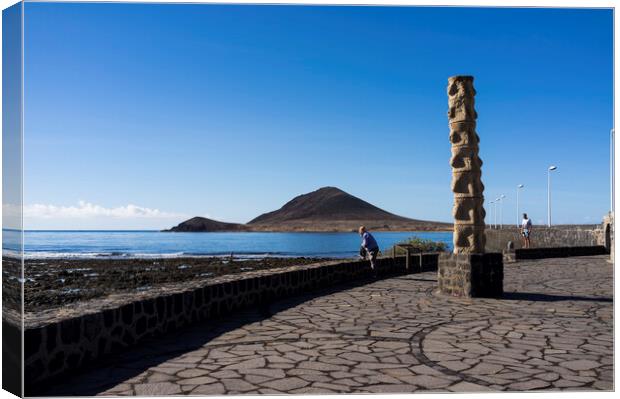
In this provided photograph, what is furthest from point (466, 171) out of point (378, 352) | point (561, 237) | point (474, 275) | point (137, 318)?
point (561, 237)

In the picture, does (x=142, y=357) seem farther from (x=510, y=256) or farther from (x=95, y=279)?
(x=95, y=279)

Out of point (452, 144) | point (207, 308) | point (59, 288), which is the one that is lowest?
point (59, 288)

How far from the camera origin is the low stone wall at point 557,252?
23266 millimetres

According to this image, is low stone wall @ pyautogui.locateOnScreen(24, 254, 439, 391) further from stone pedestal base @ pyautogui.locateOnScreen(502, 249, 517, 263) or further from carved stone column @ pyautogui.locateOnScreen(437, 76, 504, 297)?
stone pedestal base @ pyautogui.locateOnScreen(502, 249, 517, 263)

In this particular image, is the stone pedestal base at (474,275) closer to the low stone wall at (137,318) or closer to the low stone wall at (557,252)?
the low stone wall at (137,318)

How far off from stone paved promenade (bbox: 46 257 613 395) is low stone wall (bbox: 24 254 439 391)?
22cm

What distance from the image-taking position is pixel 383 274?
16.4 meters

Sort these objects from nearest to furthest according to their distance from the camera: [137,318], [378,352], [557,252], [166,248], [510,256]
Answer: [378,352] → [137,318] → [510,256] → [557,252] → [166,248]

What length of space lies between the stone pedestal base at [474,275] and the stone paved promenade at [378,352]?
1.83ft

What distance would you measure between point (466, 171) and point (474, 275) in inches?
81.0

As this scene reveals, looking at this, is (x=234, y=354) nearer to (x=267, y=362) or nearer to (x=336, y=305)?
(x=267, y=362)

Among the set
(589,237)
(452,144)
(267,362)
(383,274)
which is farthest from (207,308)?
(589,237)

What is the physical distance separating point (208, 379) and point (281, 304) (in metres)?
4.88

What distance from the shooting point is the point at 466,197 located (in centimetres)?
1162
